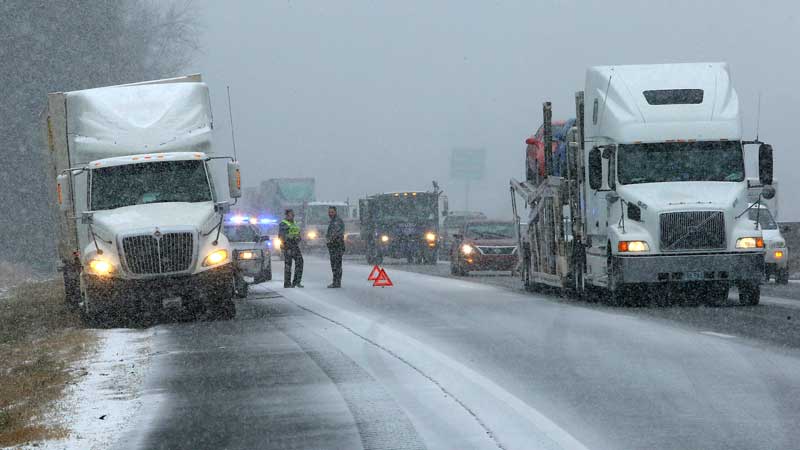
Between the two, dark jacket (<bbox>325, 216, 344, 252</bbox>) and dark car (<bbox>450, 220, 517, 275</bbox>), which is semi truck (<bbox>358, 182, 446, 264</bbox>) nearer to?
dark car (<bbox>450, 220, 517, 275</bbox>)

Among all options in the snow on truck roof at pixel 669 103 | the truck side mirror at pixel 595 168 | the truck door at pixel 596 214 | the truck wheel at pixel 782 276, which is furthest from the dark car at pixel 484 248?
the snow on truck roof at pixel 669 103

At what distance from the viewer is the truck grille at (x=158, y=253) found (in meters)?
19.2

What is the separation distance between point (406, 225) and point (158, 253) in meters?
32.0

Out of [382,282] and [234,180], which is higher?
[234,180]

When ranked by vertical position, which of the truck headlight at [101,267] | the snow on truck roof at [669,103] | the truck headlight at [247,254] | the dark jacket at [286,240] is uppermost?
the snow on truck roof at [669,103]

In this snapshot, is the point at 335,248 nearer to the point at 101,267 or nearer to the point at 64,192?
the point at 64,192

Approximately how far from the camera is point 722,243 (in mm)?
20906

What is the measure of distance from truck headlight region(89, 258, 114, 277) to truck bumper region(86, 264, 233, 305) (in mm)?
79

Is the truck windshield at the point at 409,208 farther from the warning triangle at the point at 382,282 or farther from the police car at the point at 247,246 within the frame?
the warning triangle at the point at 382,282

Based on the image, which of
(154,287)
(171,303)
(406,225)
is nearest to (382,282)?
(171,303)

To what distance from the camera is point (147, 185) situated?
2045 cm

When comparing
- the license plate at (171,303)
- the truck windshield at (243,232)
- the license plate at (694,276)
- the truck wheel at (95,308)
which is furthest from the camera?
the truck windshield at (243,232)

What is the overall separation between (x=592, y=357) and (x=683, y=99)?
9.31 metres

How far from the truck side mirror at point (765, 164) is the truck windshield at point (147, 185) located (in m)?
8.66
